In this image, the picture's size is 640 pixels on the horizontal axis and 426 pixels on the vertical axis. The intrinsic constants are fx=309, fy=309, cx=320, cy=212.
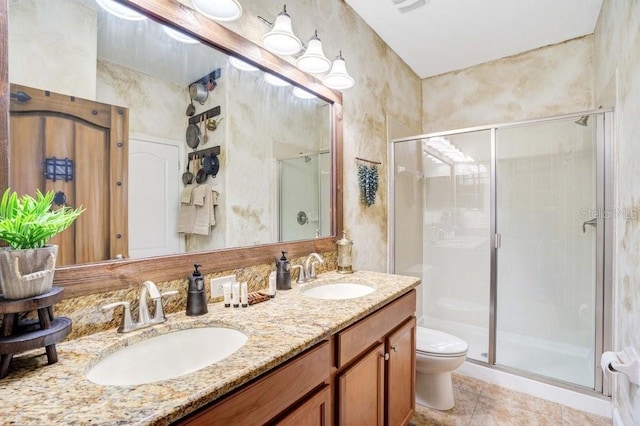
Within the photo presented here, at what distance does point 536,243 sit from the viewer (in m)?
2.46

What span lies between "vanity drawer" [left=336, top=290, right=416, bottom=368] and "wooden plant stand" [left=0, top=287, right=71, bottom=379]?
0.80m

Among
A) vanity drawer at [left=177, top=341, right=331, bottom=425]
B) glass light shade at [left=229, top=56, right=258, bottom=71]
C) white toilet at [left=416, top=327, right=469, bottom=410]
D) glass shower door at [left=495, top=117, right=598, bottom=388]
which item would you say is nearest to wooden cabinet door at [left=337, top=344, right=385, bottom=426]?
vanity drawer at [left=177, top=341, right=331, bottom=425]

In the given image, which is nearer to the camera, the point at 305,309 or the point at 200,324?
the point at 200,324

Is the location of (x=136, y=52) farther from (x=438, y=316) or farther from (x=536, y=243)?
(x=438, y=316)

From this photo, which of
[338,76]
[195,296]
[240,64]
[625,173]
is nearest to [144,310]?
[195,296]

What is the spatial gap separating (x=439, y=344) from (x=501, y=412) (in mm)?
554

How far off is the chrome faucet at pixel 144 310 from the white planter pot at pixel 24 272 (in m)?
0.23

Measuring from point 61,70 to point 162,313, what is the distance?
830 millimetres

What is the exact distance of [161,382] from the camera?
0.68 metres

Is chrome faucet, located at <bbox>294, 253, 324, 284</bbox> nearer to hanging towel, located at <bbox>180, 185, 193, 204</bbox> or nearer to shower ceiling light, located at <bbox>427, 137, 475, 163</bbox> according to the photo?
hanging towel, located at <bbox>180, 185, 193, 204</bbox>

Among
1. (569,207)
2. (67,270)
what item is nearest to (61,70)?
(67,270)

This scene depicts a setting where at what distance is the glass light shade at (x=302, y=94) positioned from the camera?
1.78 m

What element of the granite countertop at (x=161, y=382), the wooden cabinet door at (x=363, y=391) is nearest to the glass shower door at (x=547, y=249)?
the wooden cabinet door at (x=363, y=391)

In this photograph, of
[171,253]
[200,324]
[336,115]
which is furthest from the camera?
[336,115]
